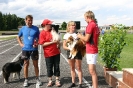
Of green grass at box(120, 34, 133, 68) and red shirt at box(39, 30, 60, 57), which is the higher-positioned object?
red shirt at box(39, 30, 60, 57)

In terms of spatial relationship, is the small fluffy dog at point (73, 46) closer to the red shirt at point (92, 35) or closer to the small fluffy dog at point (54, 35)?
the small fluffy dog at point (54, 35)

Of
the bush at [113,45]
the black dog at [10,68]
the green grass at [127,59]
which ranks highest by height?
the bush at [113,45]

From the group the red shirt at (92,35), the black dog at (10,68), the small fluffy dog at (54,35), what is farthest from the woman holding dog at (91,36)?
the black dog at (10,68)

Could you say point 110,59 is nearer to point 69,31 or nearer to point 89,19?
point 69,31

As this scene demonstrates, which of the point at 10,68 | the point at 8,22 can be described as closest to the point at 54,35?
the point at 10,68

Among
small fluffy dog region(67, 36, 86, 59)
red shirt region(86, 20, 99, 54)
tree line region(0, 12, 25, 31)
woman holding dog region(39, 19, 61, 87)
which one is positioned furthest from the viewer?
tree line region(0, 12, 25, 31)

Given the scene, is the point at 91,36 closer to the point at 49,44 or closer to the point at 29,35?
the point at 49,44

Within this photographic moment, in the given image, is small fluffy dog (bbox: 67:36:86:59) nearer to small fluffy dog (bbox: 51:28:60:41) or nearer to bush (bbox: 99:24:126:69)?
small fluffy dog (bbox: 51:28:60:41)

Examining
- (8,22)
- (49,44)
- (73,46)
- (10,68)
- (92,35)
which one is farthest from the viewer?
(8,22)

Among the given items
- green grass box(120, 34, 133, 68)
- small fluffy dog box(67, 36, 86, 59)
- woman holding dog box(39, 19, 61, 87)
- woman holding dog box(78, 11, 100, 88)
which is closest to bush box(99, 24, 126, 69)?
green grass box(120, 34, 133, 68)

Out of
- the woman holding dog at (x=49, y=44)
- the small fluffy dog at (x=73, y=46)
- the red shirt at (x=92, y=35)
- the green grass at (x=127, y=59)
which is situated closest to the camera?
the red shirt at (x=92, y=35)

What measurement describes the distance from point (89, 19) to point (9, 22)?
411ft

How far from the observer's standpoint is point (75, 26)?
6773mm

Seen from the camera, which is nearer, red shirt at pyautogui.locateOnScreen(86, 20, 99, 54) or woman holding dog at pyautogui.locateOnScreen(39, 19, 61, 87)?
red shirt at pyautogui.locateOnScreen(86, 20, 99, 54)
